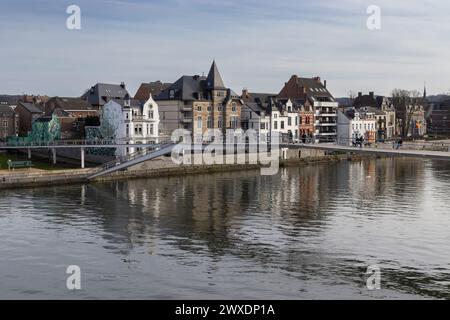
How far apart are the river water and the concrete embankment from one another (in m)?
1.86

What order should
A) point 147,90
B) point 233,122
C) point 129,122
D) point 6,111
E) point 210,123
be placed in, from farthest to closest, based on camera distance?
1. point 147,90
2. point 233,122
3. point 6,111
4. point 210,123
5. point 129,122

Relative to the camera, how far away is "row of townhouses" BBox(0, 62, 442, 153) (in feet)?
223

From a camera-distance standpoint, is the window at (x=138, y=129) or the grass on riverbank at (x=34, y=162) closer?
the grass on riverbank at (x=34, y=162)

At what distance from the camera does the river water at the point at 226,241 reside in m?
23.3

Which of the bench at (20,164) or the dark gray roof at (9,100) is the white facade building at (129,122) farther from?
the dark gray roof at (9,100)

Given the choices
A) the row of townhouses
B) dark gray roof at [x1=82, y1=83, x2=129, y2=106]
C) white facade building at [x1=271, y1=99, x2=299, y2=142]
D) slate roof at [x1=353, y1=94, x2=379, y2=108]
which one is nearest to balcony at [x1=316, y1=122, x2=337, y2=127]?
the row of townhouses

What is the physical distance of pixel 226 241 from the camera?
3045cm

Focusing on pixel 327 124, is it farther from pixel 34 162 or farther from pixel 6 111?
pixel 34 162

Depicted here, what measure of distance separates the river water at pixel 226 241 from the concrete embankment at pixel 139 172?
1.86 meters

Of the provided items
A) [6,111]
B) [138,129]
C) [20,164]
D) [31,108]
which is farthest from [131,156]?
[31,108]

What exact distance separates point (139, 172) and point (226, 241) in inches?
1154

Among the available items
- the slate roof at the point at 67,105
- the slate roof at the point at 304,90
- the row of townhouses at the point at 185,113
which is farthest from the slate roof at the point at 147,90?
the slate roof at the point at 304,90
